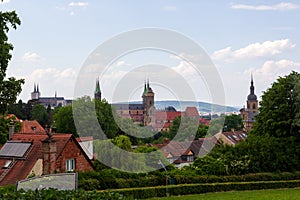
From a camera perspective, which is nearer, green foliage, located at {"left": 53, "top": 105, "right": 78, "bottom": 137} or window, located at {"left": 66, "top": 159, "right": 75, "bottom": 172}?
window, located at {"left": 66, "top": 159, "right": 75, "bottom": 172}

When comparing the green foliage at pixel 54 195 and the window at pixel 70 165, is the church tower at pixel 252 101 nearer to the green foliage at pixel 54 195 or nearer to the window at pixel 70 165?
the window at pixel 70 165

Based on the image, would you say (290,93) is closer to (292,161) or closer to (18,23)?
(292,161)

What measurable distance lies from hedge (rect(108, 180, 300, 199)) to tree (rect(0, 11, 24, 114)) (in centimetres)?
611

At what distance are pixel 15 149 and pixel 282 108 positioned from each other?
19.4 metres

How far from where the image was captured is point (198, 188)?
21359mm

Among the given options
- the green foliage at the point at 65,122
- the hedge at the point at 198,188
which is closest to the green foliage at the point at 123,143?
the hedge at the point at 198,188

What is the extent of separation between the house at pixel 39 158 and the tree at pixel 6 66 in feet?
14.6

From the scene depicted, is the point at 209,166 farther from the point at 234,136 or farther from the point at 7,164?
the point at 234,136

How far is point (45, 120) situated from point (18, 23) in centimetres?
7367

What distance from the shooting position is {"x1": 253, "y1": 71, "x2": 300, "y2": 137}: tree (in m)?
29.6

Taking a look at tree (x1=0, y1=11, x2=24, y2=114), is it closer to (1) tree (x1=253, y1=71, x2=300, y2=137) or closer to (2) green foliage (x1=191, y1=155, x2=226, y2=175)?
(2) green foliage (x1=191, y1=155, x2=226, y2=175)

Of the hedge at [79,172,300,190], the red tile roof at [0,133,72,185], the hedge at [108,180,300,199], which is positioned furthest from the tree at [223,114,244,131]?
the red tile roof at [0,133,72,185]

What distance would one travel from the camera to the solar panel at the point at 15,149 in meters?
21.9

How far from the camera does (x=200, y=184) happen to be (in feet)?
70.6
